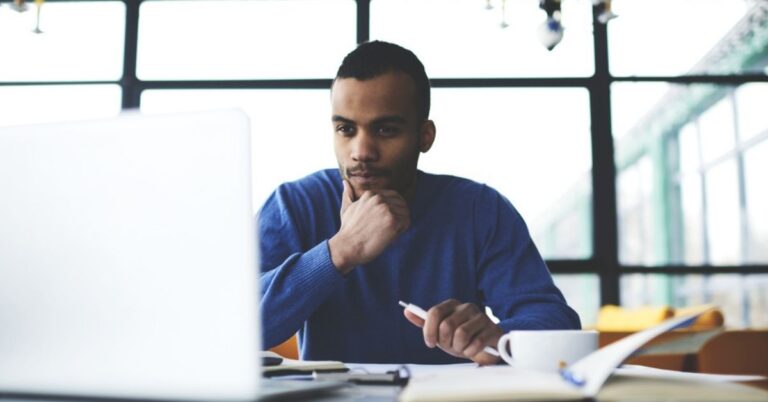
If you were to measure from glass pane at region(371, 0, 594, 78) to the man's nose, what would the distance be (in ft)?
9.73

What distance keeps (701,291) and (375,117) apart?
3494 mm

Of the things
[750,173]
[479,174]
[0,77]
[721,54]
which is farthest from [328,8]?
[750,173]

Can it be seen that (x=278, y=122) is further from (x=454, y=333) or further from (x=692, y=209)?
(x=454, y=333)

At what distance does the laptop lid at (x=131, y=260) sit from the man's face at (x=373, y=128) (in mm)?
870

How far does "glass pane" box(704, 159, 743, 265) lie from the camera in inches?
170

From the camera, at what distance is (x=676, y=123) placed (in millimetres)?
4527

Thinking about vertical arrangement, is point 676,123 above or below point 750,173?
above

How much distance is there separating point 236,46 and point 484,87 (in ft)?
5.17

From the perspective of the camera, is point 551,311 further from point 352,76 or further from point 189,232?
point 189,232

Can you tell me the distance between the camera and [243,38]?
4.48m

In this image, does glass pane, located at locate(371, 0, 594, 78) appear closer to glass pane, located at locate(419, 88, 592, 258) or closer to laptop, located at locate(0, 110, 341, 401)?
glass pane, located at locate(419, 88, 592, 258)

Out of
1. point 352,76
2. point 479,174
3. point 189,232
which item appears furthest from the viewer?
point 479,174

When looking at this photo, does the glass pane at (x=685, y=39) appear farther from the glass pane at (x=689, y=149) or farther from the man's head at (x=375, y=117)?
the man's head at (x=375, y=117)

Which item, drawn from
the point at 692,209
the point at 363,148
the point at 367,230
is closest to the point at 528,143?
the point at 692,209
